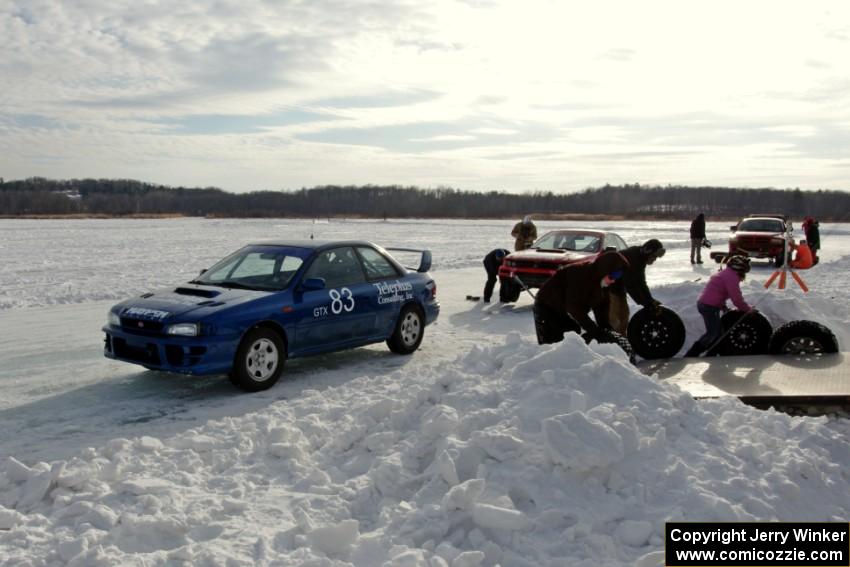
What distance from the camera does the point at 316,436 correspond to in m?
5.67

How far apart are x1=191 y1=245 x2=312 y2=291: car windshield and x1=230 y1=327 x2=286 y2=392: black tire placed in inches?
25.0

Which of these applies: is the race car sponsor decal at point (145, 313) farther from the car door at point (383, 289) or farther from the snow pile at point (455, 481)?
the car door at point (383, 289)

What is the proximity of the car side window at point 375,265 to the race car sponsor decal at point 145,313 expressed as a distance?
2.59 m

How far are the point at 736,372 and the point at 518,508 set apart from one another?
408 centimetres

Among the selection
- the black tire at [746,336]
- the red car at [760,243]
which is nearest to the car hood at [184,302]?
the black tire at [746,336]

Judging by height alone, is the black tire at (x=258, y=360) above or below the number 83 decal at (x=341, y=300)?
below

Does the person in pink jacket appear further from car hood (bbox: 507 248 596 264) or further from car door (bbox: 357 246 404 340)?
car hood (bbox: 507 248 596 264)

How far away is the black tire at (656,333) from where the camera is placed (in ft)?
27.4

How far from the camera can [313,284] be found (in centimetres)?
764

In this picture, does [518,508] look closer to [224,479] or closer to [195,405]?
[224,479]

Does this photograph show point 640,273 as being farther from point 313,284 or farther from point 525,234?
point 525,234

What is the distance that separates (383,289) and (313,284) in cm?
133

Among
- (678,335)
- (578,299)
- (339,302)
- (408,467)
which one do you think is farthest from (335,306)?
(678,335)

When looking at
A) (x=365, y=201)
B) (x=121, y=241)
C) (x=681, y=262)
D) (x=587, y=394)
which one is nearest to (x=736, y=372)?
(x=587, y=394)
